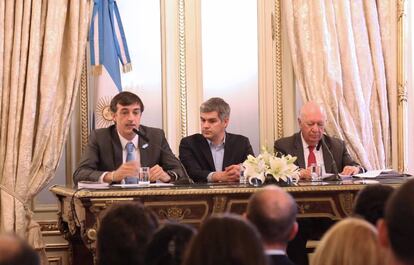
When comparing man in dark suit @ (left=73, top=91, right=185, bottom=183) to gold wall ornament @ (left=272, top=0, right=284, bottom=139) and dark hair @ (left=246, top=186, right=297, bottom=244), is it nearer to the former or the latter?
gold wall ornament @ (left=272, top=0, right=284, bottom=139)

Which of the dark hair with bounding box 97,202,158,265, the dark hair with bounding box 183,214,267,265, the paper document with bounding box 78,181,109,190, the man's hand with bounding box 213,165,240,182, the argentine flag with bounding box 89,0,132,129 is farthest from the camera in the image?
the argentine flag with bounding box 89,0,132,129

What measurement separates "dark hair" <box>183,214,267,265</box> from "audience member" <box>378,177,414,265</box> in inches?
11.9

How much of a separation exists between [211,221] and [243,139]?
3801 millimetres

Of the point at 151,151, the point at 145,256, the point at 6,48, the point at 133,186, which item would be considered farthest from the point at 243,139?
the point at 145,256

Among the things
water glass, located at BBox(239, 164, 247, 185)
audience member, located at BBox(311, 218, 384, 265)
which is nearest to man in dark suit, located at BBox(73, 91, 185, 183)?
water glass, located at BBox(239, 164, 247, 185)

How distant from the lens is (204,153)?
5.61m

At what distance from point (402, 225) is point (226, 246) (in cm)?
40

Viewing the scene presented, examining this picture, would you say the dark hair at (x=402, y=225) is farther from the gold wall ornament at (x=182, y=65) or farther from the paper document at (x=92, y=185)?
the gold wall ornament at (x=182, y=65)

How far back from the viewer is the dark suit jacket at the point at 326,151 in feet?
18.4

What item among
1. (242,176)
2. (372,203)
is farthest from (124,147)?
(372,203)

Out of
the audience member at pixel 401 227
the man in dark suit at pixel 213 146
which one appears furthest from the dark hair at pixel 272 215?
the man in dark suit at pixel 213 146

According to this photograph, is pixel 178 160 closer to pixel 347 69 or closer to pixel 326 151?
pixel 326 151

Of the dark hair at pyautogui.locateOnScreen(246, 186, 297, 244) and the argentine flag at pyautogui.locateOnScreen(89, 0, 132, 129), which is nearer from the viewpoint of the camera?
the dark hair at pyautogui.locateOnScreen(246, 186, 297, 244)

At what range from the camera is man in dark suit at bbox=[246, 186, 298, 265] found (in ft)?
8.45
